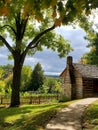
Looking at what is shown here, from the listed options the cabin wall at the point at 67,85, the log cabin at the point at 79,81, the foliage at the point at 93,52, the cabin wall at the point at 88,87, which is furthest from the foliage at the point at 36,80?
the cabin wall at the point at 88,87

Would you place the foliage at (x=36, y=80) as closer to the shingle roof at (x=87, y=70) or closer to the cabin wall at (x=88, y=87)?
the shingle roof at (x=87, y=70)

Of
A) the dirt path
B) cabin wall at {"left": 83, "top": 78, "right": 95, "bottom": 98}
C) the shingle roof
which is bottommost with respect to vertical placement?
the dirt path

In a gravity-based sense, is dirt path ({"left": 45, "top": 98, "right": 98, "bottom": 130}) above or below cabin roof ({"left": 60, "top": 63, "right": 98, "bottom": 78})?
below

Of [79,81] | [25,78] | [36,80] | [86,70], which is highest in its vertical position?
[25,78]

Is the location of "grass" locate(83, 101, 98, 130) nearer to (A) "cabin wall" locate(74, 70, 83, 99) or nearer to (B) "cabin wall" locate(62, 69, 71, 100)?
(A) "cabin wall" locate(74, 70, 83, 99)

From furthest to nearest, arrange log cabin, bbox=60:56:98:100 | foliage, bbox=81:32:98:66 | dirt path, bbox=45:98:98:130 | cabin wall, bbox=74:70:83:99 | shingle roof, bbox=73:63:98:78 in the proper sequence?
1. foliage, bbox=81:32:98:66
2. shingle roof, bbox=73:63:98:78
3. log cabin, bbox=60:56:98:100
4. cabin wall, bbox=74:70:83:99
5. dirt path, bbox=45:98:98:130

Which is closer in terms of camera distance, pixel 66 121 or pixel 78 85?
pixel 66 121

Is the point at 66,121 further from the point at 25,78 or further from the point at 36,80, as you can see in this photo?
the point at 25,78

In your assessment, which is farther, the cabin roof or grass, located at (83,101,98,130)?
the cabin roof

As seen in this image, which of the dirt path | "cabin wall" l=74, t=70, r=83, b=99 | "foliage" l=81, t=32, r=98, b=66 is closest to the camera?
the dirt path

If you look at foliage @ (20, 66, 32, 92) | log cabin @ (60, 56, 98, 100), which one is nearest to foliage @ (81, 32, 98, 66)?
foliage @ (20, 66, 32, 92)

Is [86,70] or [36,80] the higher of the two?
[36,80]

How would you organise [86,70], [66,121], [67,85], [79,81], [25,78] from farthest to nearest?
1. [25,78]
2. [86,70]
3. [67,85]
4. [79,81]
5. [66,121]

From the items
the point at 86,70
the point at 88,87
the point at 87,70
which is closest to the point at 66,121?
the point at 88,87
